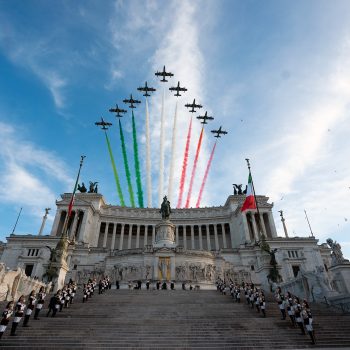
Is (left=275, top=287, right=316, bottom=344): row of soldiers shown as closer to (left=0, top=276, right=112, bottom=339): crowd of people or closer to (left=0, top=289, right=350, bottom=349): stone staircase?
(left=0, top=289, right=350, bottom=349): stone staircase

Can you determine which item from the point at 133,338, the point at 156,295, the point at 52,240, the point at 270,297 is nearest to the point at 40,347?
the point at 133,338

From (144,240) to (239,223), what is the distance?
26181 mm

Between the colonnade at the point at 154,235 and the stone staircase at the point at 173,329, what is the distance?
173 ft

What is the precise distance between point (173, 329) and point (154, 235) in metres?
57.5

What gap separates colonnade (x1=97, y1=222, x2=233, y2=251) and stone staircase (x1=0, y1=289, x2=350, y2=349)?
52.7 meters

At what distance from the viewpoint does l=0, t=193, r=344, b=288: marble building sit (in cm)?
3872

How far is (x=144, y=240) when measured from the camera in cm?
7281

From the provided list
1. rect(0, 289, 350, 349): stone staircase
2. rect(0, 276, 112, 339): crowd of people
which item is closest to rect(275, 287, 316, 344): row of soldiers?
rect(0, 289, 350, 349): stone staircase

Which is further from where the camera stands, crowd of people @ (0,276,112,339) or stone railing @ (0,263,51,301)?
stone railing @ (0,263,51,301)

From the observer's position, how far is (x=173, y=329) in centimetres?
1379

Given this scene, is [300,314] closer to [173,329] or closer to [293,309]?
[293,309]

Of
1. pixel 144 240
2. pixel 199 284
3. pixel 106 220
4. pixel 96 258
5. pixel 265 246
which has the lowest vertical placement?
pixel 199 284

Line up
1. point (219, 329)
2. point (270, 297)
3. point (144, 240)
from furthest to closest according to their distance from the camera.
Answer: point (144, 240), point (270, 297), point (219, 329)

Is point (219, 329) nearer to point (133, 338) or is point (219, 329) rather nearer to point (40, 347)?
point (133, 338)
